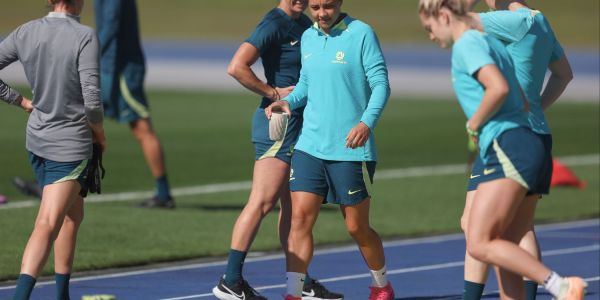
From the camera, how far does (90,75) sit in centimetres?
843

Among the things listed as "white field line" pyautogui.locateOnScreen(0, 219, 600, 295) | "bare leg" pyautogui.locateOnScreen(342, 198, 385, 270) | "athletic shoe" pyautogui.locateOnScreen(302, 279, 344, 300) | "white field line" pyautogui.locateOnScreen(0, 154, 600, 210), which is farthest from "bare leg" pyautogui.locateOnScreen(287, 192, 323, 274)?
"white field line" pyautogui.locateOnScreen(0, 154, 600, 210)

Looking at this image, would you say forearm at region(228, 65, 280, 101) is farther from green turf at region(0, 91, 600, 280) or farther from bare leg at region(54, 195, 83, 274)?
green turf at region(0, 91, 600, 280)

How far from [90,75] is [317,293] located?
258cm

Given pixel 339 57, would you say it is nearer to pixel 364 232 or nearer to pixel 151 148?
pixel 364 232

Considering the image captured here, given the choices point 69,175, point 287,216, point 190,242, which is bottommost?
point 190,242

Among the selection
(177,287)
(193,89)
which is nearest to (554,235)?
(177,287)

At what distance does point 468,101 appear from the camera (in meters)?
7.75

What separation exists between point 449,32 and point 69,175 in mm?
2515

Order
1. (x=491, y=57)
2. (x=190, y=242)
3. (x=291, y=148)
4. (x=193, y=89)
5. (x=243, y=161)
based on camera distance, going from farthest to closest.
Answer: (x=193, y=89)
(x=243, y=161)
(x=190, y=242)
(x=291, y=148)
(x=491, y=57)

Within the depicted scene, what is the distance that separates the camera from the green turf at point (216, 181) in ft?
41.3

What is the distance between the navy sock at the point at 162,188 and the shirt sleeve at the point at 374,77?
5942mm

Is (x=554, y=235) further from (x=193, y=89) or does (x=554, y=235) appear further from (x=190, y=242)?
(x=193, y=89)

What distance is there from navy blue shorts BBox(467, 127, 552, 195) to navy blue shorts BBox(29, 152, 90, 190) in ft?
8.19

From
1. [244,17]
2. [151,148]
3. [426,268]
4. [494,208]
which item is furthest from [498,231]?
[244,17]
